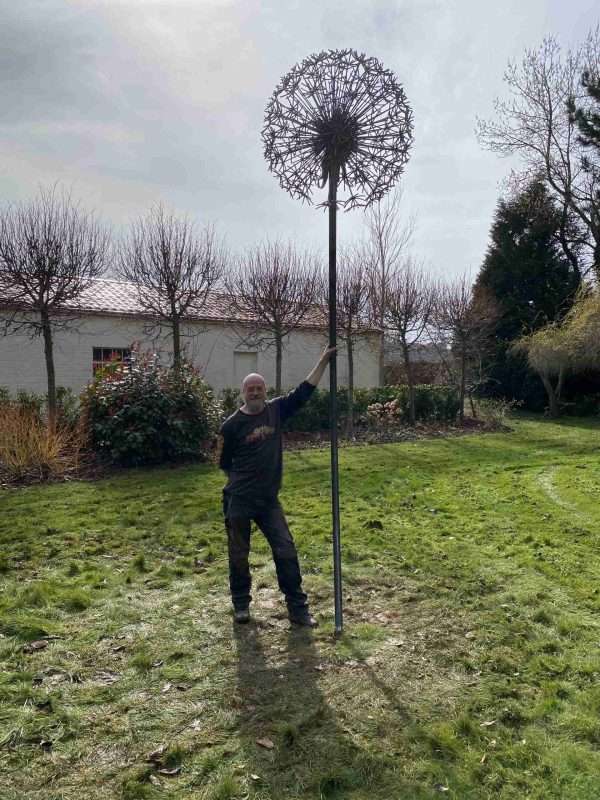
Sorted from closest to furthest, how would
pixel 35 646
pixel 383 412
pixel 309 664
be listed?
pixel 309 664 < pixel 35 646 < pixel 383 412

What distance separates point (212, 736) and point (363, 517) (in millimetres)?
4097

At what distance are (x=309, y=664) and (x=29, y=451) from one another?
693cm

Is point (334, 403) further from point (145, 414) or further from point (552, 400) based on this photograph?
point (552, 400)

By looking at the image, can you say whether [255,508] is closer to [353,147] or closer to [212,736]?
[212,736]

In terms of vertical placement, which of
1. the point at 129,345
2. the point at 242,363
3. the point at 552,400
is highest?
the point at 129,345

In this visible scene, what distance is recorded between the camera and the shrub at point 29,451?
28.9 feet

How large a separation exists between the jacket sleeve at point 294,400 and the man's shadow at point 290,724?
1490 mm

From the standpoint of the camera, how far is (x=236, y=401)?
14.9 meters

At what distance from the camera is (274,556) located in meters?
4.01

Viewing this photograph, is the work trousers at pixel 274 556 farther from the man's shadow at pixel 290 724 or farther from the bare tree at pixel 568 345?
the bare tree at pixel 568 345

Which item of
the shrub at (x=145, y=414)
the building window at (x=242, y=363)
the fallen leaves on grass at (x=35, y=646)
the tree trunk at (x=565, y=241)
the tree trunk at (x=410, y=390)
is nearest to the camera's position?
the fallen leaves on grass at (x=35, y=646)

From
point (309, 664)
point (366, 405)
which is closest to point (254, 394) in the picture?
point (309, 664)

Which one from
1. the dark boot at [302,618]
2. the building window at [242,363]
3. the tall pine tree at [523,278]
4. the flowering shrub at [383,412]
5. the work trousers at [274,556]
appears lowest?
the dark boot at [302,618]

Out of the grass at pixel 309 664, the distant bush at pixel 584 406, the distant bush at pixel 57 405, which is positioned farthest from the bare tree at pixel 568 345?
the distant bush at pixel 57 405
